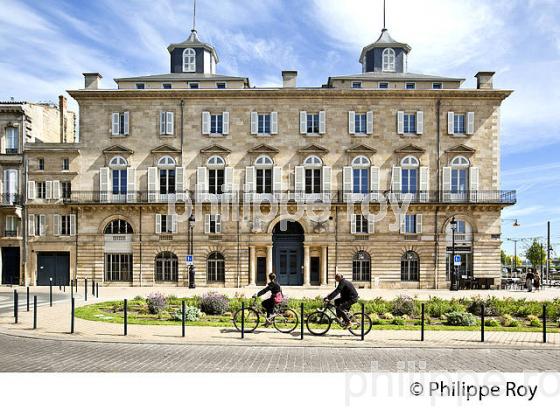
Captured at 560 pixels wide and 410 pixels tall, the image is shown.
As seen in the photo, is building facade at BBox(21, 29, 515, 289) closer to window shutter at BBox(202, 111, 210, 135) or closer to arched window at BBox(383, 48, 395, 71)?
window shutter at BBox(202, 111, 210, 135)

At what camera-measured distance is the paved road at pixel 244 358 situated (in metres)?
10.4

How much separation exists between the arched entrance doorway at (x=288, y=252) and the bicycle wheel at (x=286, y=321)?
72.8 ft

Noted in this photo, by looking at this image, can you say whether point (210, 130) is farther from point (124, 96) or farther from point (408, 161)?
point (408, 161)

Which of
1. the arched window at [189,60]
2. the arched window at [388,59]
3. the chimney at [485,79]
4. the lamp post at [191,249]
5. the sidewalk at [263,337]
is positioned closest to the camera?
the sidewalk at [263,337]

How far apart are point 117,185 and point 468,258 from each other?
27891 millimetres

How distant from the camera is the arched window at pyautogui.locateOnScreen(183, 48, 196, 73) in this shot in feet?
138

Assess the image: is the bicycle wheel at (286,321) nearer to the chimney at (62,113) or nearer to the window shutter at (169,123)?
the window shutter at (169,123)

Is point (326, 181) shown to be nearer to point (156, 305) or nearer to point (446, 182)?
point (446, 182)

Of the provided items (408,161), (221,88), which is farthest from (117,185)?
(408,161)

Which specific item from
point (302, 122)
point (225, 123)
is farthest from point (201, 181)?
point (302, 122)

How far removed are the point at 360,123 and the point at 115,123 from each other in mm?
19293

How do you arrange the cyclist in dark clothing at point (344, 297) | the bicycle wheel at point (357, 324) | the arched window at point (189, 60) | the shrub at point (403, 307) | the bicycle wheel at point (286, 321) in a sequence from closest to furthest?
the cyclist in dark clothing at point (344, 297)
the bicycle wheel at point (357, 324)
the bicycle wheel at point (286, 321)
the shrub at point (403, 307)
the arched window at point (189, 60)

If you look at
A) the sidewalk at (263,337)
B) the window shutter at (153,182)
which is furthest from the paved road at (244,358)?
the window shutter at (153,182)

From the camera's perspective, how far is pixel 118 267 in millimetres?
37719
